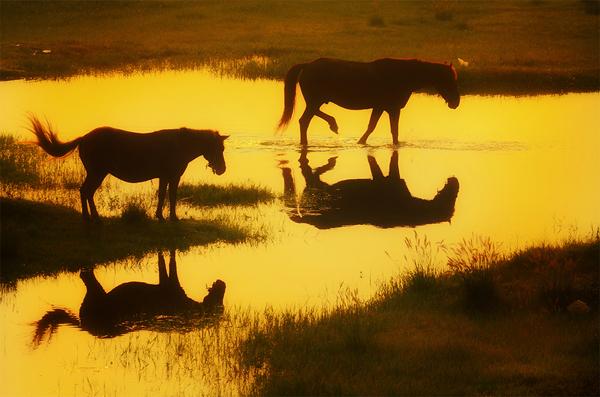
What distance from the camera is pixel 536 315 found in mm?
9422

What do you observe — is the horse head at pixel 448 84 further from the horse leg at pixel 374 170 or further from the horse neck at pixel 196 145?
the horse neck at pixel 196 145

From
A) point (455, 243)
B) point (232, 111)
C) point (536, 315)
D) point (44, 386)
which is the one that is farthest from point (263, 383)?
point (232, 111)

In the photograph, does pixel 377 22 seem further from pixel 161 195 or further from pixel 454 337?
pixel 454 337

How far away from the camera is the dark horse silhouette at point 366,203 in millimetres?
14141

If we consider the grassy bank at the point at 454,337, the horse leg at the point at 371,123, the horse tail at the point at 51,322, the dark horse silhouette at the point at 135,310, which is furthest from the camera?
the horse leg at the point at 371,123

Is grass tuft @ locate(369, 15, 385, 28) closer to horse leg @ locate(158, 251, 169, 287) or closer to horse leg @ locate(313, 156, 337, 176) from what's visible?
horse leg @ locate(313, 156, 337, 176)

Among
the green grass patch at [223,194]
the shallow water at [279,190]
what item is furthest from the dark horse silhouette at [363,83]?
the green grass patch at [223,194]

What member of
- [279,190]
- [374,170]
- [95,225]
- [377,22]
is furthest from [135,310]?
[377,22]

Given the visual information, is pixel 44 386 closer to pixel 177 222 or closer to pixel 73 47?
pixel 177 222

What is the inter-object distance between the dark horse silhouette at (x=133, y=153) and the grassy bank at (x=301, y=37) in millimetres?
14544

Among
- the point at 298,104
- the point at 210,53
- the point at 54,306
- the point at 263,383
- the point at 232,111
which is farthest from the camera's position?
the point at 210,53

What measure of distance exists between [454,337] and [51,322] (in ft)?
11.8

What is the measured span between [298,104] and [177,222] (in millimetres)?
12153

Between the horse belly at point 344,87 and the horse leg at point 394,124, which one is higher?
the horse belly at point 344,87
